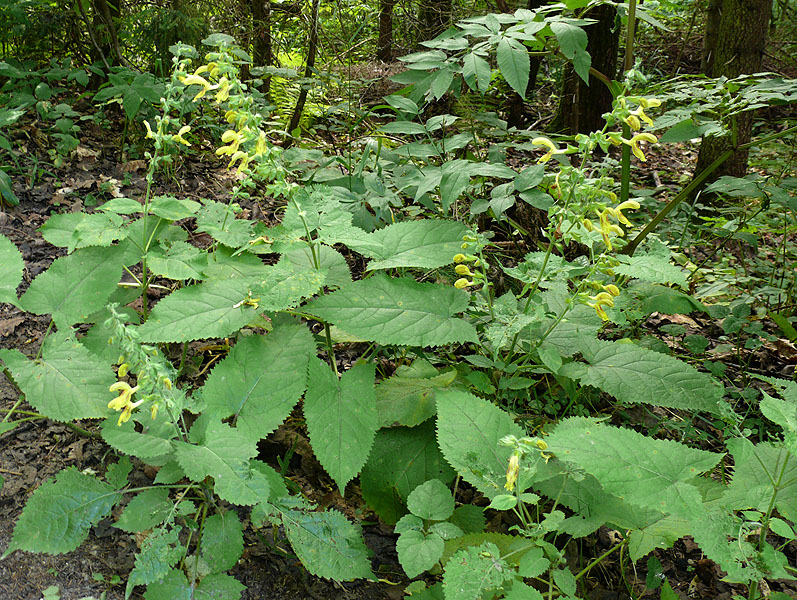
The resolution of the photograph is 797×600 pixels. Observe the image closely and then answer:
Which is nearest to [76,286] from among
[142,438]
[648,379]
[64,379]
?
[64,379]

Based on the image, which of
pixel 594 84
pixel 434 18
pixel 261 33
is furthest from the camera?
pixel 434 18

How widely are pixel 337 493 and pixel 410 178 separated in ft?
4.24

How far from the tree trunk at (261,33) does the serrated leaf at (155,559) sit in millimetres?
3843

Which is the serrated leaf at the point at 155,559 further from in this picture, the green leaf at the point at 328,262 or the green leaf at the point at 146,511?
the green leaf at the point at 328,262

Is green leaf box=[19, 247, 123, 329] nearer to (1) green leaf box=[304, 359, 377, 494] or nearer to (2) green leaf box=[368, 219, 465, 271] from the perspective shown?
(1) green leaf box=[304, 359, 377, 494]

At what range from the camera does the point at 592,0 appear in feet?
7.91

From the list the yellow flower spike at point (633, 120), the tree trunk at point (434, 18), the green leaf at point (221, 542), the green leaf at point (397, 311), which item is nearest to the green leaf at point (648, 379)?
the green leaf at point (397, 311)

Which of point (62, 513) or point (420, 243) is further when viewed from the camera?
point (420, 243)

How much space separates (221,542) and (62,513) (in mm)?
437

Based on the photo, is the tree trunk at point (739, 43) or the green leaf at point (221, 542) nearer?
the green leaf at point (221, 542)

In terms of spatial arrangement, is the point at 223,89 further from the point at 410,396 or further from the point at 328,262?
the point at 410,396

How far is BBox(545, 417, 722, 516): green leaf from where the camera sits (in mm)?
1455

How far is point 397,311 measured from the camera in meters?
1.98

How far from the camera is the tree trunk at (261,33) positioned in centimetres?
464
